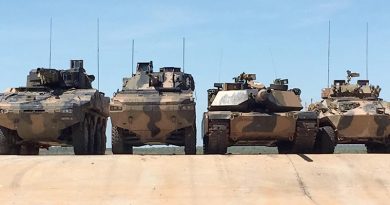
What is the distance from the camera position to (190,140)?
1609 centimetres

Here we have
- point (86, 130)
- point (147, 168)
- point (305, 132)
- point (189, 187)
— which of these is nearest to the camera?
point (189, 187)

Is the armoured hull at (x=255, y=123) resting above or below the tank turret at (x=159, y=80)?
below

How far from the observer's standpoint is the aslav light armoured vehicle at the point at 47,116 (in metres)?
16.1

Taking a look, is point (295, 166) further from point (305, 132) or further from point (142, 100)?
point (142, 100)

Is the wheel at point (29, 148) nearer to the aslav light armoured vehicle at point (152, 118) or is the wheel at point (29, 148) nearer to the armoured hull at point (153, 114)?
the aslav light armoured vehicle at point (152, 118)

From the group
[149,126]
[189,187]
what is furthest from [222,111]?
[189,187]

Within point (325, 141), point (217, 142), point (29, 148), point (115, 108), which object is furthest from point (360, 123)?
point (29, 148)

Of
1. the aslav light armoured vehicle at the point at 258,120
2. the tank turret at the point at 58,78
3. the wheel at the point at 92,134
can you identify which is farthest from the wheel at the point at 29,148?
the aslav light armoured vehicle at the point at 258,120

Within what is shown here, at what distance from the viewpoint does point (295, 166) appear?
12.3 meters

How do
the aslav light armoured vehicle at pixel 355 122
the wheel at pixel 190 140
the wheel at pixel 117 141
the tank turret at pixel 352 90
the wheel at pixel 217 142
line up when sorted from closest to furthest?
the wheel at pixel 217 142, the wheel at pixel 190 140, the wheel at pixel 117 141, the aslav light armoured vehicle at pixel 355 122, the tank turret at pixel 352 90

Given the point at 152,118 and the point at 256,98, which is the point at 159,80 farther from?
the point at 256,98

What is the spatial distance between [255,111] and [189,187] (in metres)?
5.51

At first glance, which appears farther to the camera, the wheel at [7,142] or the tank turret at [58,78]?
the tank turret at [58,78]

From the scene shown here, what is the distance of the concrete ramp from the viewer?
426 inches
